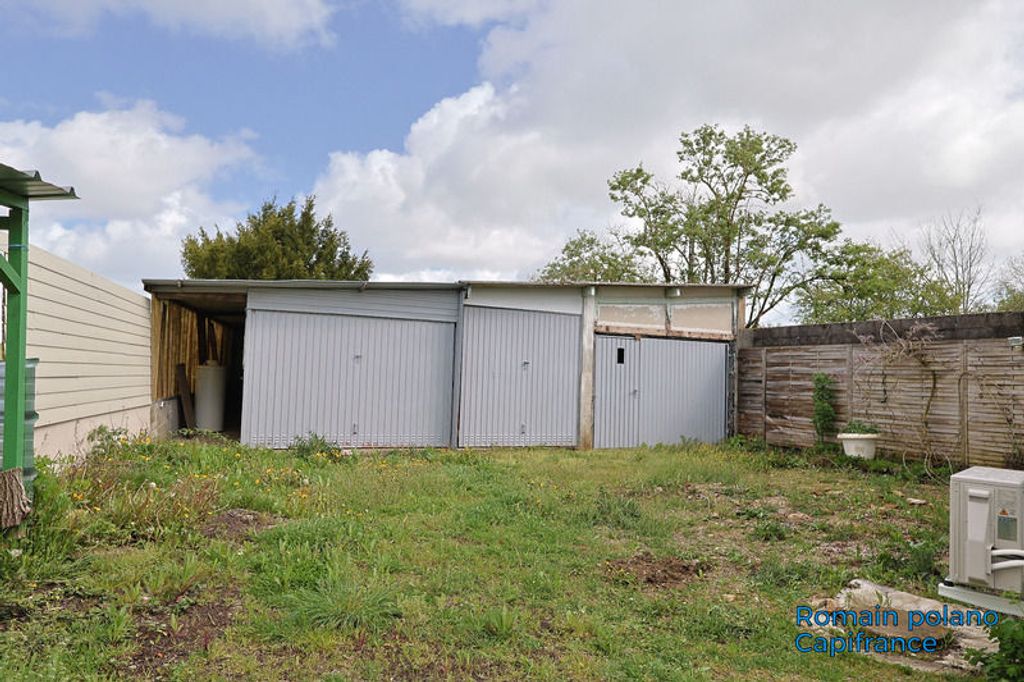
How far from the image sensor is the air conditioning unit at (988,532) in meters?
3.39

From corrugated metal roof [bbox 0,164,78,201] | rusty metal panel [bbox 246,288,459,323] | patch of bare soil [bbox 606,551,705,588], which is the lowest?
patch of bare soil [bbox 606,551,705,588]

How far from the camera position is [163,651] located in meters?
2.94

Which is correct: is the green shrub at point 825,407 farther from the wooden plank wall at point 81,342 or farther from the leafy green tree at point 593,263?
the leafy green tree at point 593,263

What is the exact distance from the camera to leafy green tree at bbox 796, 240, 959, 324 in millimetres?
19359

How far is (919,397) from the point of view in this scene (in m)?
8.45

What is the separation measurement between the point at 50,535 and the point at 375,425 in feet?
19.0

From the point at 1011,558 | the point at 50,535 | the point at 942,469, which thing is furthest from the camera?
the point at 942,469

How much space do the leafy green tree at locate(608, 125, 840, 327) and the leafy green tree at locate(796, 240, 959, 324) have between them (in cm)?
50

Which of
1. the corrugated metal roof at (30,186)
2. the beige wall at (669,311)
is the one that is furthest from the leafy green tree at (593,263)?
the corrugated metal roof at (30,186)

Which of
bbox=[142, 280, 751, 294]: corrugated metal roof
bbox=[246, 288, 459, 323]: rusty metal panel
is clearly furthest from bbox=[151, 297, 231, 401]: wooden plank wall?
bbox=[246, 288, 459, 323]: rusty metal panel

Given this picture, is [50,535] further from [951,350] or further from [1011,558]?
[951,350]

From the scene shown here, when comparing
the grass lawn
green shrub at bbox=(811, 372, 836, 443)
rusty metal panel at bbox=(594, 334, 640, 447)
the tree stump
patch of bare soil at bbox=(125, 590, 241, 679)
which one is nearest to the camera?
patch of bare soil at bbox=(125, 590, 241, 679)

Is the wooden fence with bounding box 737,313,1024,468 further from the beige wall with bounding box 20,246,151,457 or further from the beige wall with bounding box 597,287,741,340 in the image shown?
the beige wall with bounding box 20,246,151,457

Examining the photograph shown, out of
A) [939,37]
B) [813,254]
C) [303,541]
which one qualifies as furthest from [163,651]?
[813,254]
